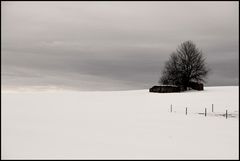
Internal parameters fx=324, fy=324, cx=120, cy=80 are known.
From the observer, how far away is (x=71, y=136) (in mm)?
18125

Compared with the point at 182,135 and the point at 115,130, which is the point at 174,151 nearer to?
the point at 182,135

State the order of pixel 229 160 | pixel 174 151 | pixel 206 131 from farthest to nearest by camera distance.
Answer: pixel 206 131, pixel 174 151, pixel 229 160

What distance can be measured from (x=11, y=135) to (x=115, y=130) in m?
6.93

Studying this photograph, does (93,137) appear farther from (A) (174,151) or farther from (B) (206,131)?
(B) (206,131)

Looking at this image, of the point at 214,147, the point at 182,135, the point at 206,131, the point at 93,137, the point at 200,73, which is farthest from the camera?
the point at 200,73

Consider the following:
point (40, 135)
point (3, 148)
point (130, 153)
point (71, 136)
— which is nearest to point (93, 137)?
point (71, 136)

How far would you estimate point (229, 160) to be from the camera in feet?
46.6

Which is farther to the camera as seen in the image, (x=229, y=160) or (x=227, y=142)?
(x=227, y=142)

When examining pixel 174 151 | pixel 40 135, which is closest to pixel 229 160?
pixel 174 151

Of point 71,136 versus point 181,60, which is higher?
point 181,60

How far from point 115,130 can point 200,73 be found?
58371 millimetres

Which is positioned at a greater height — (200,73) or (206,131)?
(200,73)

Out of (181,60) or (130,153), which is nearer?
(130,153)

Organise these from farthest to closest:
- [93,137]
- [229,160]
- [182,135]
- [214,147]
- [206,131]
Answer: [206,131] → [182,135] → [93,137] → [214,147] → [229,160]
